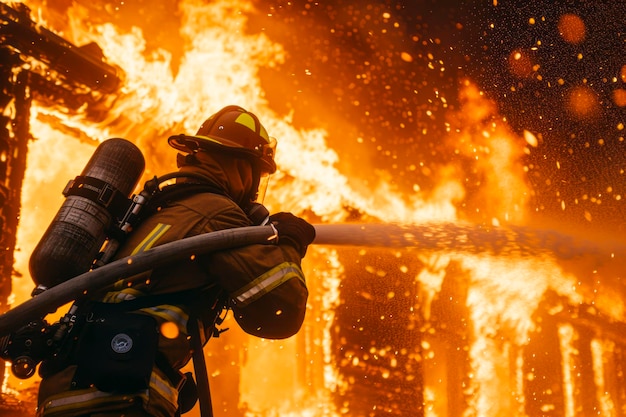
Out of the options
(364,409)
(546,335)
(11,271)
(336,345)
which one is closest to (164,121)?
(11,271)

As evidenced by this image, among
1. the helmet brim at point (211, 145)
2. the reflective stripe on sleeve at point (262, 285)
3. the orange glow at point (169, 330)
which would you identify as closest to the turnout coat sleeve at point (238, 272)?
the reflective stripe on sleeve at point (262, 285)

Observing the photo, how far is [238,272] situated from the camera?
6.83ft

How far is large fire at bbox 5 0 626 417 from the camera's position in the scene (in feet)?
23.2

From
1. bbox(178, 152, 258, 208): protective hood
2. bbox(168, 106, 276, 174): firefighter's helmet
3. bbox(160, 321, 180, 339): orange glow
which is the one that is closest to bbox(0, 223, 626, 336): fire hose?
bbox(160, 321, 180, 339): orange glow

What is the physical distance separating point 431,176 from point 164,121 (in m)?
5.57

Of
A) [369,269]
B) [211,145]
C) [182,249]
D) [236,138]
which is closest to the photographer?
[182,249]

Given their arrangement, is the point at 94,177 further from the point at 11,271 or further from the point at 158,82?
the point at 158,82

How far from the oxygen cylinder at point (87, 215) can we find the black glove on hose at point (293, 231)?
704 millimetres

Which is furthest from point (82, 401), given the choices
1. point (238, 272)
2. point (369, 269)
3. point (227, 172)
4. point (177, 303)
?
point (369, 269)

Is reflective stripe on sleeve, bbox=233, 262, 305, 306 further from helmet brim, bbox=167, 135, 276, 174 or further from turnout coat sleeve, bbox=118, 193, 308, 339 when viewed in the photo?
helmet brim, bbox=167, 135, 276, 174

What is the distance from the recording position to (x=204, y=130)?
2.83m

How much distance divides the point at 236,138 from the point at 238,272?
938mm

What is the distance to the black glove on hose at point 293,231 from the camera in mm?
2305

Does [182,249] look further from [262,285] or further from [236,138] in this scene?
[236,138]
